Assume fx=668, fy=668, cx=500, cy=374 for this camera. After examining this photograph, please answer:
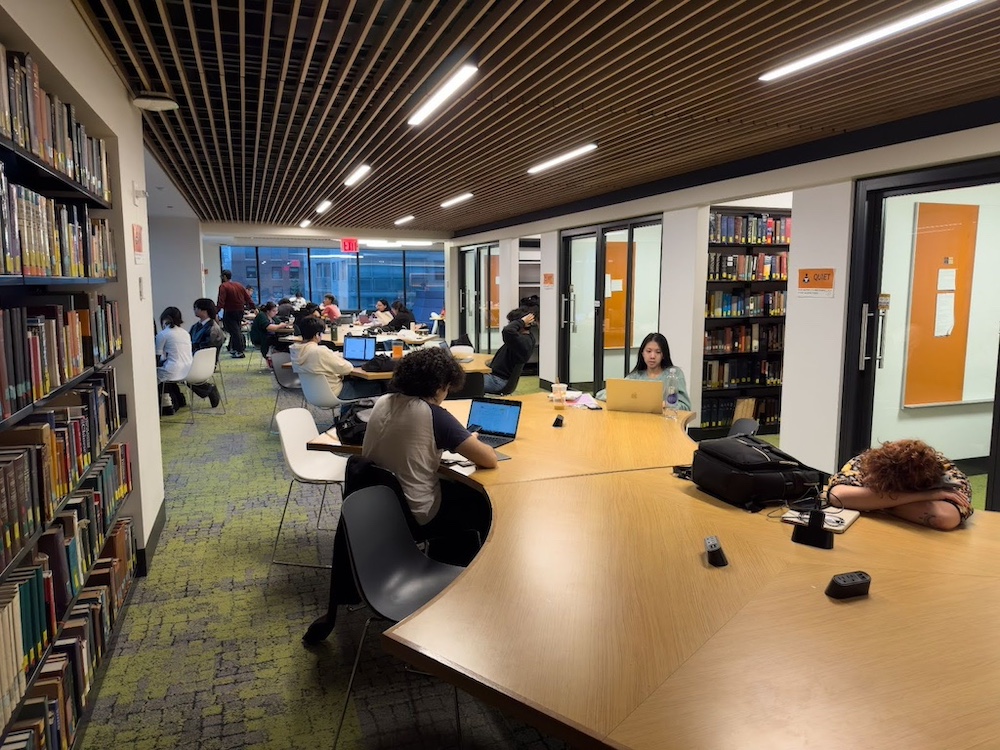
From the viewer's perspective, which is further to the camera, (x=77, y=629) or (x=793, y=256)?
(x=793, y=256)

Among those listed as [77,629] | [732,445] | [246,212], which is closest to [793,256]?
[732,445]

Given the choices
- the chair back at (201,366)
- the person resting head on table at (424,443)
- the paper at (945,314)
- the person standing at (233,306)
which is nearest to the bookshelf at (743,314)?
the paper at (945,314)

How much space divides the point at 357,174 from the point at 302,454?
4056 mm

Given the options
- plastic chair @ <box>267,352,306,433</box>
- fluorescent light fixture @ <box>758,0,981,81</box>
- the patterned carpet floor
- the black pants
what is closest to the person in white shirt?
plastic chair @ <box>267,352,306,433</box>

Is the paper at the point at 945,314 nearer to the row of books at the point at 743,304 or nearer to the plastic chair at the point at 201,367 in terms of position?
the row of books at the point at 743,304

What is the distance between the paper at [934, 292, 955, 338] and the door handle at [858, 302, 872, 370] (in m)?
0.53

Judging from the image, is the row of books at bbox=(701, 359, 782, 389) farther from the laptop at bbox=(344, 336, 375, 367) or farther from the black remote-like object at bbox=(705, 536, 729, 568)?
the black remote-like object at bbox=(705, 536, 729, 568)

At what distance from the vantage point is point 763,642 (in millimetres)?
1623

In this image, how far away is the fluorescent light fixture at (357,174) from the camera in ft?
21.8

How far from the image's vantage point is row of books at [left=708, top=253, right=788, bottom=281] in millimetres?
7043

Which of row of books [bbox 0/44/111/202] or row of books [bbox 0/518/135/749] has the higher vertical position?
row of books [bbox 0/44/111/202]

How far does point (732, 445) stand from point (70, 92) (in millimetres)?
3070

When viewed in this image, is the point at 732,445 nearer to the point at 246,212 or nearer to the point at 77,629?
the point at 77,629

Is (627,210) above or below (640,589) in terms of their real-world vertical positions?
above
